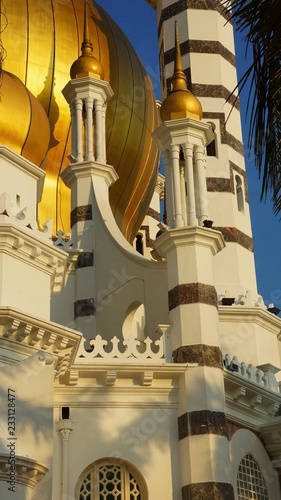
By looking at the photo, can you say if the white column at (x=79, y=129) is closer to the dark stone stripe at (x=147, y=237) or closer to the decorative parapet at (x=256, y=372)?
the decorative parapet at (x=256, y=372)

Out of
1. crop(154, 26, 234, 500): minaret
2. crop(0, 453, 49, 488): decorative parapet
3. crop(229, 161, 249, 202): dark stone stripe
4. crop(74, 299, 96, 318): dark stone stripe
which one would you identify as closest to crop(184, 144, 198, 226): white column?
crop(154, 26, 234, 500): minaret

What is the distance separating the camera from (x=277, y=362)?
1781 centimetres

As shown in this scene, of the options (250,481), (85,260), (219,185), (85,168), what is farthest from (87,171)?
(250,481)

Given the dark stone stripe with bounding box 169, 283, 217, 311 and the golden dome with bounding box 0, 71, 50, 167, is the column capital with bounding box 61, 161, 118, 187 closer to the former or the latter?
the golden dome with bounding box 0, 71, 50, 167

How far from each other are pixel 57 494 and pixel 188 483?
75.5 inches

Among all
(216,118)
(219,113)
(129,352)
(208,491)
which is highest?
(219,113)

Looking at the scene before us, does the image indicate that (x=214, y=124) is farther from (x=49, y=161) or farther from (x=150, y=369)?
(x=150, y=369)

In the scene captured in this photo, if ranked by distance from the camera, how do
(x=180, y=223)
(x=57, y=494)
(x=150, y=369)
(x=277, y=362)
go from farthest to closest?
(x=277, y=362) < (x=180, y=223) < (x=150, y=369) < (x=57, y=494)

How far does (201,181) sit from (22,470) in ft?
20.8

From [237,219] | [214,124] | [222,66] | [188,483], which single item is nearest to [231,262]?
[237,219]

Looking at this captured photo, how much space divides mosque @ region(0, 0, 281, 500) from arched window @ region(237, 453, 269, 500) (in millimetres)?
31

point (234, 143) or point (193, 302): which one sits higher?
point (234, 143)

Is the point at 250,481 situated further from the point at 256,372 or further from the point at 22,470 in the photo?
the point at 22,470

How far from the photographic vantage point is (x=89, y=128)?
16.9 meters
